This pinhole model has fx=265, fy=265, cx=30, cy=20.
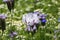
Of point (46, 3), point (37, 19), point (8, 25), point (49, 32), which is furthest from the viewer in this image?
point (46, 3)

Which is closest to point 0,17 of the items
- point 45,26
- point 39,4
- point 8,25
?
point 8,25

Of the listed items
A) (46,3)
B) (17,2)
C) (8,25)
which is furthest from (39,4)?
(8,25)

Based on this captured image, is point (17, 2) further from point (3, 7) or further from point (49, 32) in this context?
point (49, 32)

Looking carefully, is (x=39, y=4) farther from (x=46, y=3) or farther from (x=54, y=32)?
(x=54, y=32)

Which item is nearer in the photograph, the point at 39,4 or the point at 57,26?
the point at 57,26

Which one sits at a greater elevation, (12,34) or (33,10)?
(33,10)

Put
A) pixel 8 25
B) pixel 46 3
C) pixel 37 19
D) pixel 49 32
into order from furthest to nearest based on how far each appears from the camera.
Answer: pixel 46 3
pixel 8 25
pixel 49 32
pixel 37 19

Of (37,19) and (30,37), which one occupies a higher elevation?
(37,19)

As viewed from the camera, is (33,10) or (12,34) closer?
(12,34)
